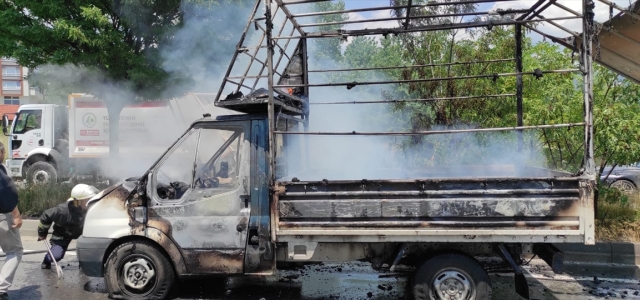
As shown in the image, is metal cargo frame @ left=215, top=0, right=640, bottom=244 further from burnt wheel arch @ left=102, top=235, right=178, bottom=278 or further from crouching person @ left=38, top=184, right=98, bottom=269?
crouching person @ left=38, top=184, right=98, bottom=269

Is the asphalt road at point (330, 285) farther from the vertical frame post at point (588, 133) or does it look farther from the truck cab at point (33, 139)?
the truck cab at point (33, 139)

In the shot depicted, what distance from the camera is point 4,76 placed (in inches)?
2261

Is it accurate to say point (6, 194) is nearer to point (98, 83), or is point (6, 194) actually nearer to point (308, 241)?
point (308, 241)

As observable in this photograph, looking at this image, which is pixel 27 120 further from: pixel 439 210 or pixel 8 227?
pixel 439 210

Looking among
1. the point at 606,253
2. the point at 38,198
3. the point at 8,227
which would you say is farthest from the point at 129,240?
the point at 606,253

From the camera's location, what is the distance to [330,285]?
5418 millimetres

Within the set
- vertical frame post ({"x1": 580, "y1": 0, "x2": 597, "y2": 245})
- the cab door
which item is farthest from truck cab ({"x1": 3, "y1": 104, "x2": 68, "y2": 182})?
vertical frame post ({"x1": 580, "y1": 0, "x2": 597, "y2": 245})

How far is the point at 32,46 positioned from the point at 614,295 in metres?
9.31

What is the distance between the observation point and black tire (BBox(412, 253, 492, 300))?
13.5ft

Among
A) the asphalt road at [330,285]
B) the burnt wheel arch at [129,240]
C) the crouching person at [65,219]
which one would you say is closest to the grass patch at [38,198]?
the asphalt road at [330,285]

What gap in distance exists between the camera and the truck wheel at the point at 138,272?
15.0 feet

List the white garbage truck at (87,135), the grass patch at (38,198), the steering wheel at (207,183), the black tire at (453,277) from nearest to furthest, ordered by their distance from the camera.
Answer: the black tire at (453,277) < the steering wheel at (207,183) < the grass patch at (38,198) < the white garbage truck at (87,135)

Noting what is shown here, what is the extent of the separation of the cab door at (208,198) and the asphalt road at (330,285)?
Answer: 772mm

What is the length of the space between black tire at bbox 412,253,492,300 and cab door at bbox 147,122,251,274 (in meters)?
1.70
